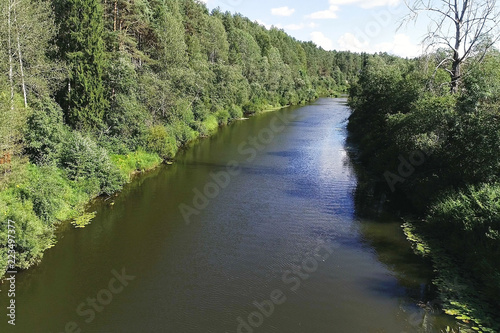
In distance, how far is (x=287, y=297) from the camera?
14.0 m

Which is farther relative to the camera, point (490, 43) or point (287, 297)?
point (490, 43)

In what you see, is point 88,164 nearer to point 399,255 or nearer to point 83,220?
point 83,220

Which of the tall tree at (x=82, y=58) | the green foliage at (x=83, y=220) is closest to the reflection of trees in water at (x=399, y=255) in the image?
the green foliage at (x=83, y=220)

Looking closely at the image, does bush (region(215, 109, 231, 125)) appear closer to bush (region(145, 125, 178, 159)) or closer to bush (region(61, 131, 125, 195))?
bush (region(145, 125, 178, 159))

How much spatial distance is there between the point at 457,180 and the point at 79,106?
2470 cm

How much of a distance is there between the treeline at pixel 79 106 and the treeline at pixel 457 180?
17.8 m

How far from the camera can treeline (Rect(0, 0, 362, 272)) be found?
686 inches

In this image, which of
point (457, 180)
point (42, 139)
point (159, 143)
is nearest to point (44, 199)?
point (42, 139)

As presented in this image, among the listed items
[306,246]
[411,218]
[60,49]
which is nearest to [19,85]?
[60,49]

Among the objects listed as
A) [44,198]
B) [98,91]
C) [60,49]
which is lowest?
[44,198]

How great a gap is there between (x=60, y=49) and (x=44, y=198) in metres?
13.6

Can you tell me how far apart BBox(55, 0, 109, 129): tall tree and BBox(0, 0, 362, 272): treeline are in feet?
0.23

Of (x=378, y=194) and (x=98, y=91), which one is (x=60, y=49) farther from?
(x=378, y=194)

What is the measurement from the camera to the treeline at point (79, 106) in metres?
17.4
